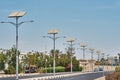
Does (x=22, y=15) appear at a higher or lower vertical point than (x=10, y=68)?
higher

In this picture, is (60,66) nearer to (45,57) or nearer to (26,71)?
(45,57)

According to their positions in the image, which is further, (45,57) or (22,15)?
(45,57)

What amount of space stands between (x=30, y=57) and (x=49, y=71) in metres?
8.04

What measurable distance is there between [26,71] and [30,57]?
5.45m

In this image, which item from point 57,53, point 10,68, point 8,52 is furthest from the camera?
point 57,53

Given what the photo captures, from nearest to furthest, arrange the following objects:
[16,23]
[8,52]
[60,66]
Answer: [16,23]
[8,52]
[60,66]

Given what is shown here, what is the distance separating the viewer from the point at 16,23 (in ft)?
153

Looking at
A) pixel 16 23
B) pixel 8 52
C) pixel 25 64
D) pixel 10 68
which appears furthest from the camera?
pixel 25 64

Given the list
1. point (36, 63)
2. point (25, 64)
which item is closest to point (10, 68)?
point (25, 64)

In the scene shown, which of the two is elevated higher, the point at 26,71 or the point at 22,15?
the point at 22,15

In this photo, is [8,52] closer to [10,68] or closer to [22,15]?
[10,68]

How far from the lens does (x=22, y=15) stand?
4719 centimetres

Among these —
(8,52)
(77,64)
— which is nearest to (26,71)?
(8,52)

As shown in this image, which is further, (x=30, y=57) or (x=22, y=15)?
(x=30, y=57)
